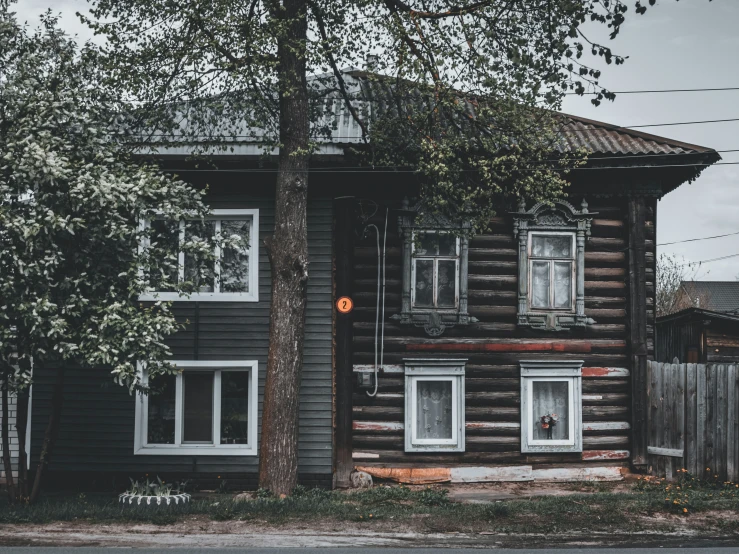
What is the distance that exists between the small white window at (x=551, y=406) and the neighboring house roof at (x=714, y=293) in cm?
3804

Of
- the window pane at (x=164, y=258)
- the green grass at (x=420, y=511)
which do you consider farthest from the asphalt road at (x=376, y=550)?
the window pane at (x=164, y=258)

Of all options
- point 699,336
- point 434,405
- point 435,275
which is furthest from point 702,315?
point 434,405

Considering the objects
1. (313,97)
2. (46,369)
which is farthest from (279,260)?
(46,369)

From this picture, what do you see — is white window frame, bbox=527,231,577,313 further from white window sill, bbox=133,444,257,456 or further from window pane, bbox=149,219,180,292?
window pane, bbox=149,219,180,292

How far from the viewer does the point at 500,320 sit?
16016mm

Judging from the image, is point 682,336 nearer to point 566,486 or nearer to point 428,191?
point 566,486

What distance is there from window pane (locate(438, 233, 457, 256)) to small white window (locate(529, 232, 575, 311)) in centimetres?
147

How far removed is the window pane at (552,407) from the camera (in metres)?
16.0

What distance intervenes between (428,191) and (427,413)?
4174 mm

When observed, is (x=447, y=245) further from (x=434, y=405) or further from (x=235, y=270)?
A: (x=235, y=270)

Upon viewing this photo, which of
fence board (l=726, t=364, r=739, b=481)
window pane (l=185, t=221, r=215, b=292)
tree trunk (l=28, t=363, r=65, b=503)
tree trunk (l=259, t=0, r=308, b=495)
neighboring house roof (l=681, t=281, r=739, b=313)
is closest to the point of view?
tree trunk (l=28, t=363, r=65, b=503)

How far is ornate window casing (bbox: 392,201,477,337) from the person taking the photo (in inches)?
621

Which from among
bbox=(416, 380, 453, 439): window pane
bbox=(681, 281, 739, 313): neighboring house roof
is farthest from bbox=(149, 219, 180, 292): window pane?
bbox=(681, 281, 739, 313): neighboring house roof

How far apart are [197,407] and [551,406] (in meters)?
6.70
